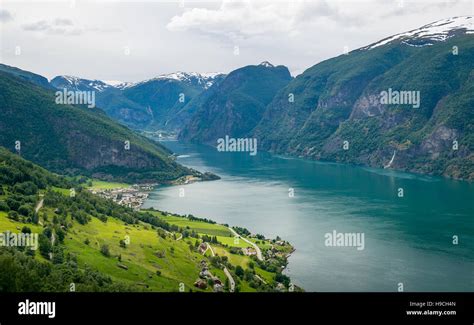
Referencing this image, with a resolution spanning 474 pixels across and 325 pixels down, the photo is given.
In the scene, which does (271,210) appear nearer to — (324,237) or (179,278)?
(324,237)

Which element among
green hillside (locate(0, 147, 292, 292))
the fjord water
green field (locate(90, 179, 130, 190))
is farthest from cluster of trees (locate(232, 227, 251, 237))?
green field (locate(90, 179, 130, 190))

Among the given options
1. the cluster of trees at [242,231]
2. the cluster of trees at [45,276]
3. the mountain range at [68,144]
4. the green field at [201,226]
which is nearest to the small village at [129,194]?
the mountain range at [68,144]

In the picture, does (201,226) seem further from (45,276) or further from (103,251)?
(45,276)

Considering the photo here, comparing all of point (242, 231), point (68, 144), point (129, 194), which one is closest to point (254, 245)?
point (242, 231)

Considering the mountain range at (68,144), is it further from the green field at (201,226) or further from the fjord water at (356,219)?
the green field at (201,226)

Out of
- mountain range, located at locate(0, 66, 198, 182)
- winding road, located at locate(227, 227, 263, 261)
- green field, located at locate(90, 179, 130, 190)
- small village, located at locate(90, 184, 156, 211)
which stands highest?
mountain range, located at locate(0, 66, 198, 182)

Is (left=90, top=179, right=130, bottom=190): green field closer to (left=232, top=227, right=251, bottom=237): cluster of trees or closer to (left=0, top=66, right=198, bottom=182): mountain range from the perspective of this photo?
(left=0, top=66, right=198, bottom=182): mountain range

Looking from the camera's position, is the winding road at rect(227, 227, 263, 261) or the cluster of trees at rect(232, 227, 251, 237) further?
the cluster of trees at rect(232, 227, 251, 237)
